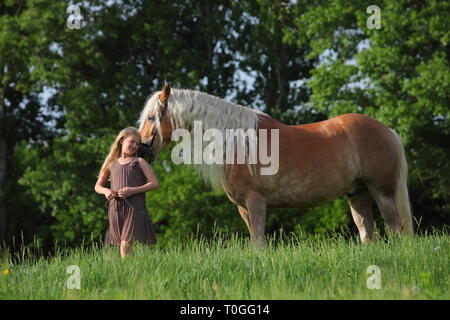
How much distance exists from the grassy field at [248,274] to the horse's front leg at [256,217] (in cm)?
13

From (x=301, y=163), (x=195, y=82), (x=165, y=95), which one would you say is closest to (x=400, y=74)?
(x=195, y=82)

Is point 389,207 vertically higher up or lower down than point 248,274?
higher up

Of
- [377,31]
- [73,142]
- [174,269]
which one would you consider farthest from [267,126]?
[73,142]

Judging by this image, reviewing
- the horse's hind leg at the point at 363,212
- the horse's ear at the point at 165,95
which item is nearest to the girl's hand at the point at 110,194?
the horse's ear at the point at 165,95

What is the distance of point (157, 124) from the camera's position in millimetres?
6227

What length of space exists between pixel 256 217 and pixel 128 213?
1258 mm

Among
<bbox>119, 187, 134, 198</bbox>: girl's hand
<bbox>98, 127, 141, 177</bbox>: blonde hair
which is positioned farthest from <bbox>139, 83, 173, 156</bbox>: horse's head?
<bbox>119, 187, 134, 198</bbox>: girl's hand

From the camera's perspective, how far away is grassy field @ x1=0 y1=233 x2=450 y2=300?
175 inches

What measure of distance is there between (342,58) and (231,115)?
13.0 metres

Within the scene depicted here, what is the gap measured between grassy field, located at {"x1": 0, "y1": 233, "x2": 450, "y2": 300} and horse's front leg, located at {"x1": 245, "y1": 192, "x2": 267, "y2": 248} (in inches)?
5.0

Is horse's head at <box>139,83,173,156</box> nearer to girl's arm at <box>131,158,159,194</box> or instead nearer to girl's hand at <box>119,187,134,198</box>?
girl's arm at <box>131,158,159,194</box>

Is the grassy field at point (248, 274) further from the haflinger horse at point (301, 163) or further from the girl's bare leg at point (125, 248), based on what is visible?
the haflinger horse at point (301, 163)

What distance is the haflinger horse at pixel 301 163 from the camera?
6.27 meters

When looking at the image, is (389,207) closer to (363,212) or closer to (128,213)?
(363,212)
